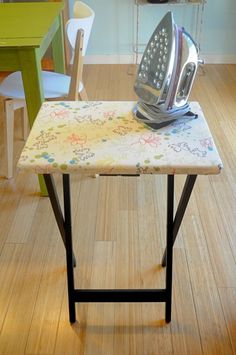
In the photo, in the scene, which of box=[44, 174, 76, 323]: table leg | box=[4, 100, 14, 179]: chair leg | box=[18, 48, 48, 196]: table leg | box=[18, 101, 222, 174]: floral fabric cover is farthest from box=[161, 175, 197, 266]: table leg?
box=[4, 100, 14, 179]: chair leg

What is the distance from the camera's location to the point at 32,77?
1749 mm

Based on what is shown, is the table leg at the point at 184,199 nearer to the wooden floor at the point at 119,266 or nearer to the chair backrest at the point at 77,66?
the wooden floor at the point at 119,266

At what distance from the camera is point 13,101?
2.04 metres

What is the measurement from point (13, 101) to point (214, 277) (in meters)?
1.26

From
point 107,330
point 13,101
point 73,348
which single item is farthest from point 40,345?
point 13,101

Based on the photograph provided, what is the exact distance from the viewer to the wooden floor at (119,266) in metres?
1.37

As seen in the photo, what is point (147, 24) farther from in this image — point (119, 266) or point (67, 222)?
point (67, 222)

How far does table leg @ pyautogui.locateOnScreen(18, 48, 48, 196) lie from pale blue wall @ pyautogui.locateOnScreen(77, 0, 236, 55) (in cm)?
233

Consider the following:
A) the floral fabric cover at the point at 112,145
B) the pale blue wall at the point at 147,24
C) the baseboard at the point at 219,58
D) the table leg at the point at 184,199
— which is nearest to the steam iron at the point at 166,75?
the floral fabric cover at the point at 112,145

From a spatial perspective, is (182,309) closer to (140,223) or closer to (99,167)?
(140,223)

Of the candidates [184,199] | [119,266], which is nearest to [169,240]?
[184,199]

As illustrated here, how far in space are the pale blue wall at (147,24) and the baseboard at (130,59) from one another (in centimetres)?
3

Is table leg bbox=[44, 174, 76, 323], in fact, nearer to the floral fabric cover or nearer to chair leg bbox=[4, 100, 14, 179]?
the floral fabric cover

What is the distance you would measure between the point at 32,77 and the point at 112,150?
2.78 feet
